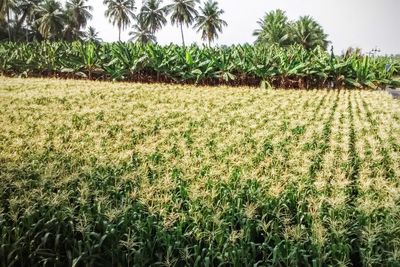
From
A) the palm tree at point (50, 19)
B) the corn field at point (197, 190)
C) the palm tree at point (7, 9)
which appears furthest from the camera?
the palm tree at point (50, 19)

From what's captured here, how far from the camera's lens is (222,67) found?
20766 millimetres

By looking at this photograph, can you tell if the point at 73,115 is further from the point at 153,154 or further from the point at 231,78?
the point at 231,78

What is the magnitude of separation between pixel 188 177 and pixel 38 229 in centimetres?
185

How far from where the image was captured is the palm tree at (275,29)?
50.1 metres

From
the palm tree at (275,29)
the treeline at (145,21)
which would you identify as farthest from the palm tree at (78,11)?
the palm tree at (275,29)

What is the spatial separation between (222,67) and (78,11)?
132 feet

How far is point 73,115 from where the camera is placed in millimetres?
10328

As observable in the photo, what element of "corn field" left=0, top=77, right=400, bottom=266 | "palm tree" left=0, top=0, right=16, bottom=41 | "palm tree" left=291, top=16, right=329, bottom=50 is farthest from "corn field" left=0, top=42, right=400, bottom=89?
"palm tree" left=291, top=16, right=329, bottom=50

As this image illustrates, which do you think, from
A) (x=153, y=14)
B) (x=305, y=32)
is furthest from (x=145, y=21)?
(x=305, y=32)

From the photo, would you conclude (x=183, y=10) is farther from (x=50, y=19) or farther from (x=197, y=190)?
(x=197, y=190)

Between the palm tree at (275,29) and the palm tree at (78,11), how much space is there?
24101mm

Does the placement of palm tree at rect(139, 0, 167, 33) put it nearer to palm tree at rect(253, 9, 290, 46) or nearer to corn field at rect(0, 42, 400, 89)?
palm tree at rect(253, 9, 290, 46)

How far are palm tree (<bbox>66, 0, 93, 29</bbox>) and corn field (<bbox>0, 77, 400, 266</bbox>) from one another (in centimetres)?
4811

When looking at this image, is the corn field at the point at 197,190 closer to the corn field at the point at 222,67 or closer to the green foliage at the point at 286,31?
the corn field at the point at 222,67
